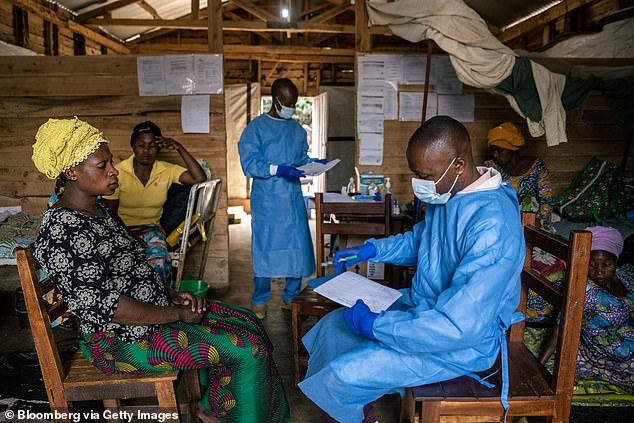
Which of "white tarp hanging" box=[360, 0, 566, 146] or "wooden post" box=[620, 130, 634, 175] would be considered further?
"wooden post" box=[620, 130, 634, 175]

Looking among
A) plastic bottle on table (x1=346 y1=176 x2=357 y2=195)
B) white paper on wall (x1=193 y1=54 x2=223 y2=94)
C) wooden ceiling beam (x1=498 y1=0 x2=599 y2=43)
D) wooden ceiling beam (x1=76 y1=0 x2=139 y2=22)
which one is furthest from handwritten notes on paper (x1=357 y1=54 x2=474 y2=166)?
wooden ceiling beam (x1=76 y1=0 x2=139 y2=22)

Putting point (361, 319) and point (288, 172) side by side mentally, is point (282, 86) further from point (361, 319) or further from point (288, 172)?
point (361, 319)

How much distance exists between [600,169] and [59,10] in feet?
20.5

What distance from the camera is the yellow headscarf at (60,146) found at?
1.45 m

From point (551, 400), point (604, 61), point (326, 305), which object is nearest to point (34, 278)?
point (326, 305)

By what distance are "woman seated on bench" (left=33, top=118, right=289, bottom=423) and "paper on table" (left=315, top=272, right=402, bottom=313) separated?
32 centimetres

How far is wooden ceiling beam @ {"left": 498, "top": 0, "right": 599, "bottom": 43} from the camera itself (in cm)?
475

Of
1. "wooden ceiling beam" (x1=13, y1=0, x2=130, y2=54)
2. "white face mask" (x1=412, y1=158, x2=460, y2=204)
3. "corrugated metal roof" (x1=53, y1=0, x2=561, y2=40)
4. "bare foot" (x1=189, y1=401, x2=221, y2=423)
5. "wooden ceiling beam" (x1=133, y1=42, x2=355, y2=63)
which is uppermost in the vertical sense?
"corrugated metal roof" (x1=53, y1=0, x2=561, y2=40)

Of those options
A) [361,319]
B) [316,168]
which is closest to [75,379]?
[361,319]

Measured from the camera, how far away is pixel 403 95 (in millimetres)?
3885

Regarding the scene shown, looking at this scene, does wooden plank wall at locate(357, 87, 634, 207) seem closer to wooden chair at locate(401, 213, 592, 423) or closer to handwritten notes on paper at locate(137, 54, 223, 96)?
handwritten notes on paper at locate(137, 54, 223, 96)

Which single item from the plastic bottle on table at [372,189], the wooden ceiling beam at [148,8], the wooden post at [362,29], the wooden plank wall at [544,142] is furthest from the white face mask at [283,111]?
the wooden ceiling beam at [148,8]

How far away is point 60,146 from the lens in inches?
57.2

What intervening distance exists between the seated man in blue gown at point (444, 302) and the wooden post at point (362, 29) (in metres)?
2.70
